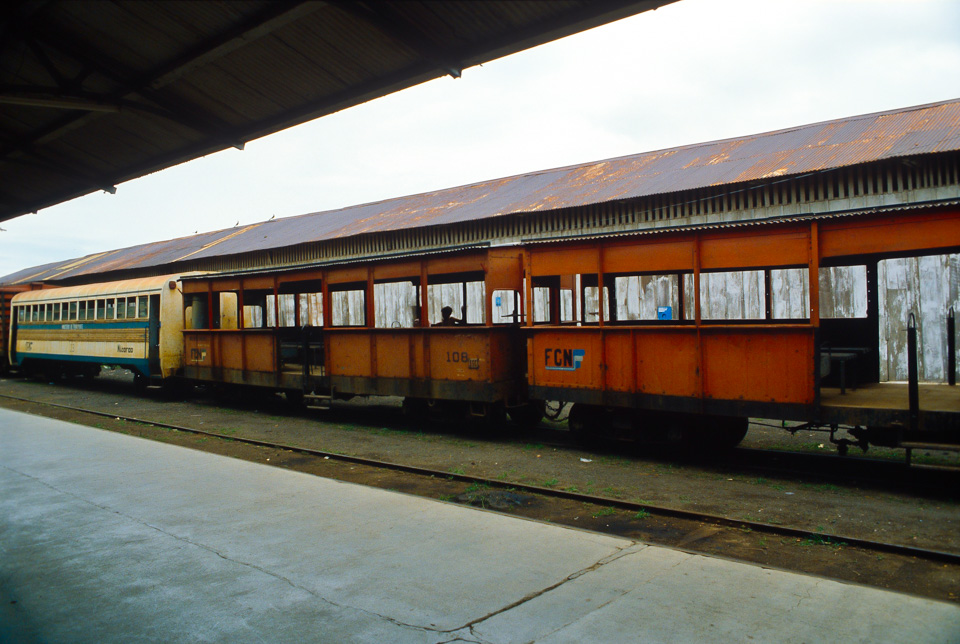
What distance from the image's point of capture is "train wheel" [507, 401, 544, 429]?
36.7ft

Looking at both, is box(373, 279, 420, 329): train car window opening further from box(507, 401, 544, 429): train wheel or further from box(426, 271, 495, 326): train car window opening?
box(507, 401, 544, 429): train wheel

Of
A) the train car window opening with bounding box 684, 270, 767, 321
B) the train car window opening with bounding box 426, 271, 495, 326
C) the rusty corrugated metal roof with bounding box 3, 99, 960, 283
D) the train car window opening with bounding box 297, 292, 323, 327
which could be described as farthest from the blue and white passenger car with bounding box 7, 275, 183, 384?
the train car window opening with bounding box 684, 270, 767, 321

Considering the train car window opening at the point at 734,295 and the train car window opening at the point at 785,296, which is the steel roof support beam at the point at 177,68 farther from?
the train car window opening at the point at 785,296

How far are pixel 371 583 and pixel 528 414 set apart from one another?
709cm

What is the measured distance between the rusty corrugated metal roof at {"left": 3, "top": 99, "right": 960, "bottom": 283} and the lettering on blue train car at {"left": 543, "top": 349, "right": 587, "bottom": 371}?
438 cm

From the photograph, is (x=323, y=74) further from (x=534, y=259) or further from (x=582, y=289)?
(x=582, y=289)

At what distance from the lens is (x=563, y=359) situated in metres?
9.40

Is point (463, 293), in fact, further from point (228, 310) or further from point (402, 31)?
point (402, 31)

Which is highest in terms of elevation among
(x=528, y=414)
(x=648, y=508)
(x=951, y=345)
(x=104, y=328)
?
(x=104, y=328)

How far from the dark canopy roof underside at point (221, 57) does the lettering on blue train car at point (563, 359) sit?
5.38 m

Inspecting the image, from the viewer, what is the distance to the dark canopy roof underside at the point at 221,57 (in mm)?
3893

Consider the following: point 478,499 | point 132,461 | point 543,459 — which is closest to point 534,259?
point 543,459

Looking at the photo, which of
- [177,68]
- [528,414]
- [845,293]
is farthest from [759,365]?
[177,68]

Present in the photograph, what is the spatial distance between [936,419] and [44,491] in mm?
9623
